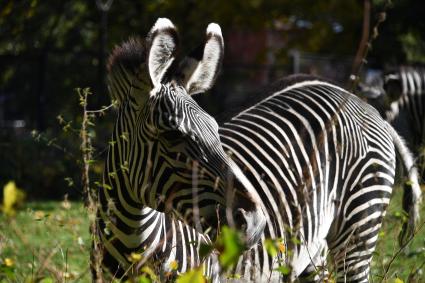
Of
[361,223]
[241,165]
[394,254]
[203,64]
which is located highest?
[203,64]

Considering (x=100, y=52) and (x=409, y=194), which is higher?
(x=100, y=52)

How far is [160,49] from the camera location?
3.35 m

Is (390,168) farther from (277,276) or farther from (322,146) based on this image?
(277,276)

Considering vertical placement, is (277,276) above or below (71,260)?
above

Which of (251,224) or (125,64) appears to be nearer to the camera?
(251,224)

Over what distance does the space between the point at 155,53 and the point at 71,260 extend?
3628mm

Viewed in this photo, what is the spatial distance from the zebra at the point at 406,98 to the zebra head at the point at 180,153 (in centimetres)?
599

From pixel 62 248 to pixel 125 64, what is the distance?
321 cm

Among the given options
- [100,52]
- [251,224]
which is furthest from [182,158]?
[100,52]

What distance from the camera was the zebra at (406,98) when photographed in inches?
366

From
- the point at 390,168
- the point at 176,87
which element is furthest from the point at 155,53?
the point at 390,168

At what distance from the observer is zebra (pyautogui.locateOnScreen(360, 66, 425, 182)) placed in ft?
30.5

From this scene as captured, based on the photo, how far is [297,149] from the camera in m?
4.30

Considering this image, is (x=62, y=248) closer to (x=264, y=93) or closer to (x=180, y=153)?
(x=264, y=93)
